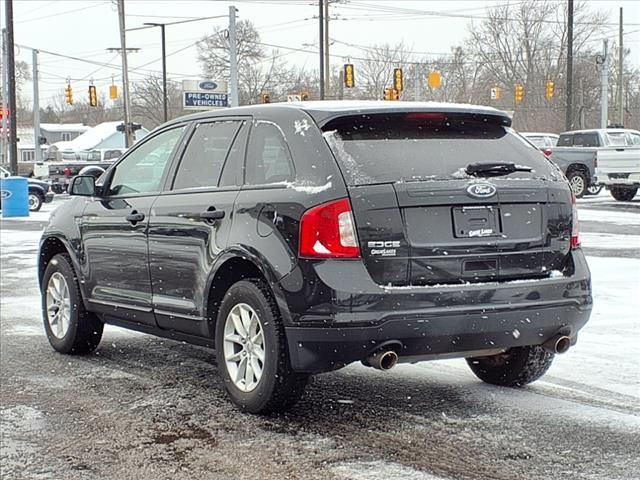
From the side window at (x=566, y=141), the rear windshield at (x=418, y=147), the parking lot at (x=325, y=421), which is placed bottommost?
the parking lot at (x=325, y=421)

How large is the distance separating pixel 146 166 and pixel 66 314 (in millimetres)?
1432

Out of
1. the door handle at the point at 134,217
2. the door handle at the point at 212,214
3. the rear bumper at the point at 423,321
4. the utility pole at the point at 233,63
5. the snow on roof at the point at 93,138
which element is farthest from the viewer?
the snow on roof at the point at 93,138

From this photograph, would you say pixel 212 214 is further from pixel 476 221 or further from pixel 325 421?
pixel 476 221

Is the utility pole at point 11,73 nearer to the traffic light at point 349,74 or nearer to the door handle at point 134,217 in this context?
the traffic light at point 349,74

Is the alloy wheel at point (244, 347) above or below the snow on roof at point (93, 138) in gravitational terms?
below

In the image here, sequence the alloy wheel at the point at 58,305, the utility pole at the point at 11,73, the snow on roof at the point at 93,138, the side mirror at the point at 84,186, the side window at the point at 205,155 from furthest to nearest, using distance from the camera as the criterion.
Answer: the snow on roof at the point at 93,138
the utility pole at the point at 11,73
the alloy wheel at the point at 58,305
the side mirror at the point at 84,186
the side window at the point at 205,155

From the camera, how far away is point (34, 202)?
2689 centimetres

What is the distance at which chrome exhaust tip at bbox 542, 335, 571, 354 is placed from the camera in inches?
206

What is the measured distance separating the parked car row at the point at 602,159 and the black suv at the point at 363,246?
18391mm

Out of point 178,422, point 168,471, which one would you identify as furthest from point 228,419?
point 168,471

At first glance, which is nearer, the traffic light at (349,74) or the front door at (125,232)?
the front door at (125,232)

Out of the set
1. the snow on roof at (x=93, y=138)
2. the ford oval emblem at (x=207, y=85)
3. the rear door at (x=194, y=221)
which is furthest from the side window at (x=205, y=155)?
the snow on roof at (x=93, y=138)

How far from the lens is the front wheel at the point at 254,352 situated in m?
5.11

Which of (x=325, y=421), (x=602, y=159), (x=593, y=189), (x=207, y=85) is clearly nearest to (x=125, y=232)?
(x=325, y=421)
